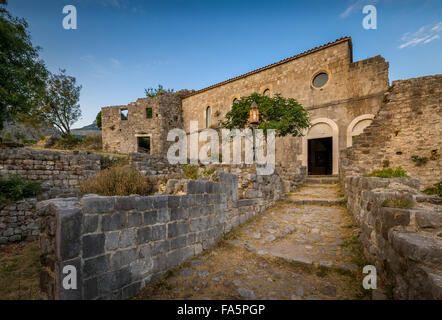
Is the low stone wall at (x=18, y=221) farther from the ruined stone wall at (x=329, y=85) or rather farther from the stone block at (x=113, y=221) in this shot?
the ruined stone wall at (x=329, y=85)

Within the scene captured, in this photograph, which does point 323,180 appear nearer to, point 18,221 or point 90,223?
point 90,223

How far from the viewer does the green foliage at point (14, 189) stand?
22.0 ft

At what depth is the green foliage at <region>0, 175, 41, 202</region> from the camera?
22.0 ft

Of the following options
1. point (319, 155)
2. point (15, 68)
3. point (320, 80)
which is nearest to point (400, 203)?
point (320, 80)

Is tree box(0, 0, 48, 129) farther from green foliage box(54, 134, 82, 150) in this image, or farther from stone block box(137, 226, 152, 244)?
stone block box(137, 226, 152, 244)

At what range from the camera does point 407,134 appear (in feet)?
27.7

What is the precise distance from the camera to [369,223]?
10.8ft

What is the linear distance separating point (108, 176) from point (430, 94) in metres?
12.5

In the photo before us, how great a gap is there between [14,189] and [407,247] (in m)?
10.1

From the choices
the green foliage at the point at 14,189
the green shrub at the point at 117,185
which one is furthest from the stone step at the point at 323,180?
the green foliage at the point at 14,189

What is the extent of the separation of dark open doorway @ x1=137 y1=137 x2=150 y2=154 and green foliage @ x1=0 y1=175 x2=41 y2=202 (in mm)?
13550

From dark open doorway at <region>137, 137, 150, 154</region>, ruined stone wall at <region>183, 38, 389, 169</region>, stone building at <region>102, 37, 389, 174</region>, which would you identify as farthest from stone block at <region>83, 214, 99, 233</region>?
dark open doorway at <region>137, 137, 150, 154</region>
